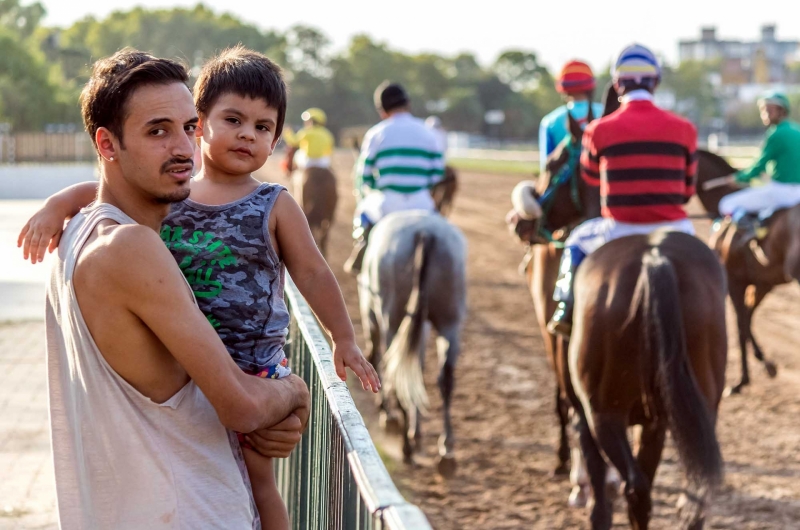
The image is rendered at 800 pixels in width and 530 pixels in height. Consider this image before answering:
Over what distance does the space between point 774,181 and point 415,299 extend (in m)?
4.72

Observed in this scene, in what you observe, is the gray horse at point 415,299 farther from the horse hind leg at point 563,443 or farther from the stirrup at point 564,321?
the stirrup at point 564,321

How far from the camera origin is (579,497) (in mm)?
6535

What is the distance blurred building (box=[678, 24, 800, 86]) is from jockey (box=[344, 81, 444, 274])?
129 meters

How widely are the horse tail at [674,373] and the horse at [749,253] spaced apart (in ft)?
17.5

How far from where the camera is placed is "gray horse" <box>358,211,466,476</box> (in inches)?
293

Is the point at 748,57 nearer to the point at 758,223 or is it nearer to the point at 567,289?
the point at 758,223

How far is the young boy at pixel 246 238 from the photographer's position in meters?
2.63

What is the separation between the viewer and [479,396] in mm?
9164

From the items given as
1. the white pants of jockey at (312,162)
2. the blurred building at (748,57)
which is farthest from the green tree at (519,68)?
the white pants of jockey at (312,162)

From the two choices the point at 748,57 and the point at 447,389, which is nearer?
the point at 447,389

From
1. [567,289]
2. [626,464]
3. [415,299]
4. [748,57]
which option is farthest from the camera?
[748,57]

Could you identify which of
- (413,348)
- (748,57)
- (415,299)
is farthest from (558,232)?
(748,57)

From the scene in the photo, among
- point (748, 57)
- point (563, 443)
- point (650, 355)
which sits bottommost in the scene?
point (563, 443)

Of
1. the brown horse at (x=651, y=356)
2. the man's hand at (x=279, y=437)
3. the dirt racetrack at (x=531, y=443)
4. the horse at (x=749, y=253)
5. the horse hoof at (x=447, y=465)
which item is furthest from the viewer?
the horse at (x=749, y=253)
